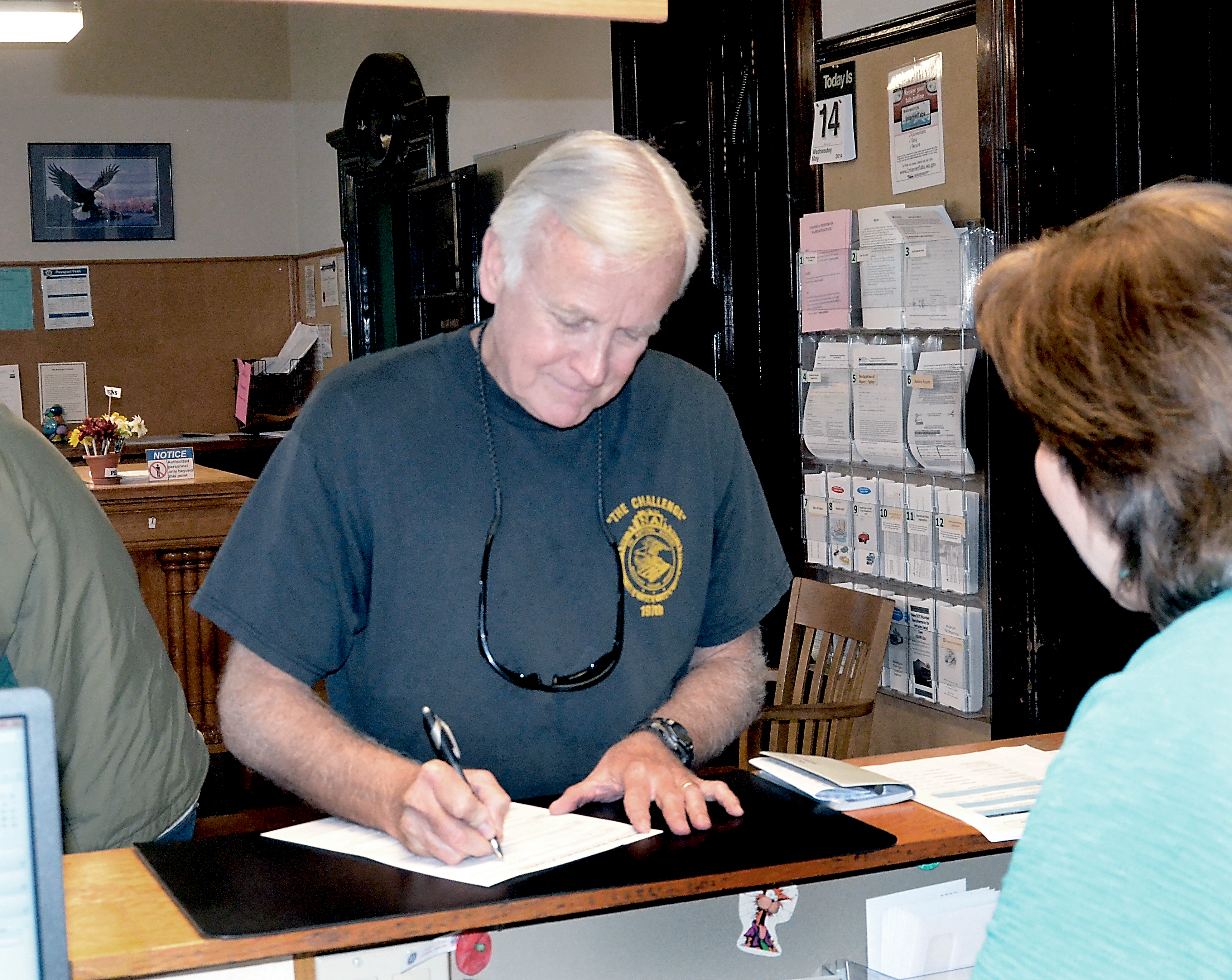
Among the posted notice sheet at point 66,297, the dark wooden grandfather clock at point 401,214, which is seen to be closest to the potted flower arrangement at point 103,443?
the dark wooden grandfather clock at point 401,214

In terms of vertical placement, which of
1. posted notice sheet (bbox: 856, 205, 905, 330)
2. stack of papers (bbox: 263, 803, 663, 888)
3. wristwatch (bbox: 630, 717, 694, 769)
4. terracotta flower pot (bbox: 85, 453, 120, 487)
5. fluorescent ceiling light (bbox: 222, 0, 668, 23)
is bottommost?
stack of papers (bbox: 263, 803, 663, 888)

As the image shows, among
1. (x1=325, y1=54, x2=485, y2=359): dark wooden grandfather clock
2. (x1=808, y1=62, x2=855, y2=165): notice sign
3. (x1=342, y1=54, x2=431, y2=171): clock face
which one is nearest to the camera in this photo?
(x1=808, y1=62, x2=855, y2=165): notice sign

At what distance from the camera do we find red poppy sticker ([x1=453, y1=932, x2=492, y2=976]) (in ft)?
4.79

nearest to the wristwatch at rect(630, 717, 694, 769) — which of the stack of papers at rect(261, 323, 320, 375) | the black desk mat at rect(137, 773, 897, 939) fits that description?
the black desk mat at rect(137, 773, 897, 939)

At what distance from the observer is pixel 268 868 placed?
1.42m

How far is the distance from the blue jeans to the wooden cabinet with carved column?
9.71 ft

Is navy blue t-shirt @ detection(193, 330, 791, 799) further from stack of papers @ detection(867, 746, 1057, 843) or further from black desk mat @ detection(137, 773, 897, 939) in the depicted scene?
stack of papers @ detection(867, 746, 1057, 843)

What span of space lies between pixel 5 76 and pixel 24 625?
754 centimetres

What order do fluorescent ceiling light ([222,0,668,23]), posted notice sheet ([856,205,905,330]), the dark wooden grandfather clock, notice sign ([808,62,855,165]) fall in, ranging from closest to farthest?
1. fluorescent ceiling light ([222,0,668,23])
2. posted notice sheet ([856,205,905,330])
3. notice sign ([808,62,855,165])
4. the dark wooden grandfather clock

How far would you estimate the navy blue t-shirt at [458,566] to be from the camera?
1.69 m

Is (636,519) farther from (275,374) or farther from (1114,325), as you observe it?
(275,374)

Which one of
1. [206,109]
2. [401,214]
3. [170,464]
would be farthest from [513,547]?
[206,109]

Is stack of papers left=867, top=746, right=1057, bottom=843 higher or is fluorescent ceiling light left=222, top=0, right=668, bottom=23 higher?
fluorescent ceiling light left=222, top=0, right=668, bottom=23

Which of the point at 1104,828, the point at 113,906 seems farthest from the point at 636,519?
the point at 1104,828
